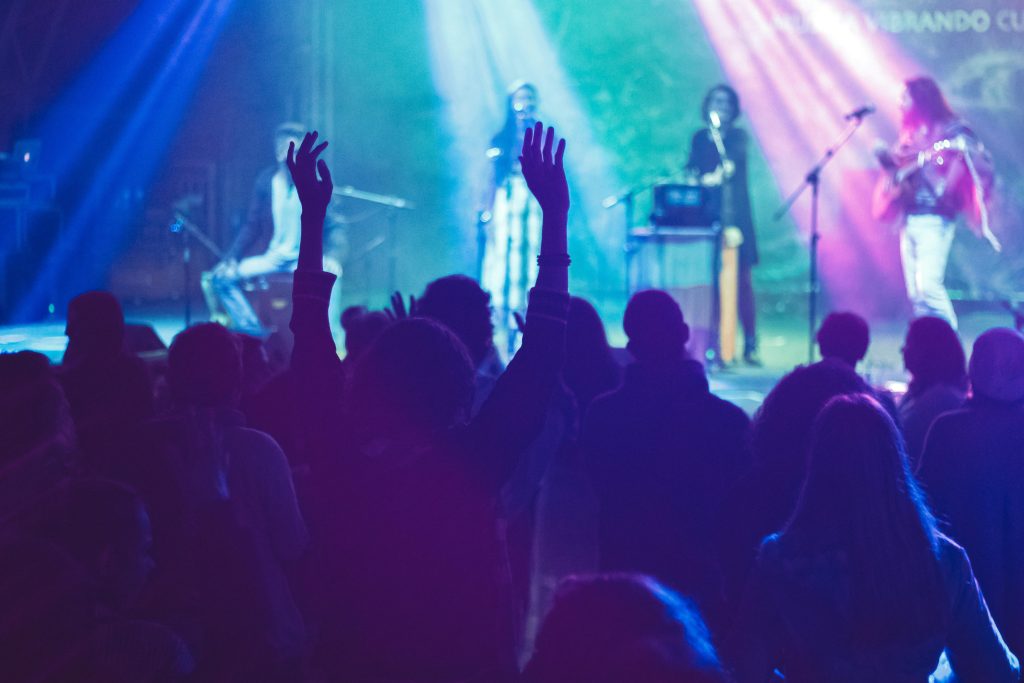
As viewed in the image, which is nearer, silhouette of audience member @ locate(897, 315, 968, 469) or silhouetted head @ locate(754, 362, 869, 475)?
silhouetted head @ locate(754, 362, 869, 475)

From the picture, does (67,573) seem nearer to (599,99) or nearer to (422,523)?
(422,523)

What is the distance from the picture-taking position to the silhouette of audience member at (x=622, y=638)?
1066 millimetres

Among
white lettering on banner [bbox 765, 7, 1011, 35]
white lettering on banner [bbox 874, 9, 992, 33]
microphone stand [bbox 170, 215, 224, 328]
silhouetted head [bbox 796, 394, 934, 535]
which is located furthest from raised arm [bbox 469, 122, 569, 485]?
white lettering on banner [bbox 874, 9, 992, 33]

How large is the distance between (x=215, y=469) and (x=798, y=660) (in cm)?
134

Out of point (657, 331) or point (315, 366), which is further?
point (657, 331)

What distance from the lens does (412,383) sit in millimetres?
1579

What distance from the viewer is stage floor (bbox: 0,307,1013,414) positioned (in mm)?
7017

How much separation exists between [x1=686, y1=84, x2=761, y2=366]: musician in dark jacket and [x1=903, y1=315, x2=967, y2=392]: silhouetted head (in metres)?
5.55

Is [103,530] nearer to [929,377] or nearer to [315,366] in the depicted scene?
[315,366]

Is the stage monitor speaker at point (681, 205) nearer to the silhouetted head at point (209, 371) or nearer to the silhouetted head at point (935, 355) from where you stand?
the silhouetted head at point (935, 355)

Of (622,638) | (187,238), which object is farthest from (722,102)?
(622,638)

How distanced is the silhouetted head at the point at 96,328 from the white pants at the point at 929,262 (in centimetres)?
639

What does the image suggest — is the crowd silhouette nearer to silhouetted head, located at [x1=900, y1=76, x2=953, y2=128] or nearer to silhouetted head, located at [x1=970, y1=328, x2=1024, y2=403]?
silhouetted head, located at [x1=970, y1=328, x2=1024, y2=403]

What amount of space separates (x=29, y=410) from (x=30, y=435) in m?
0.09
